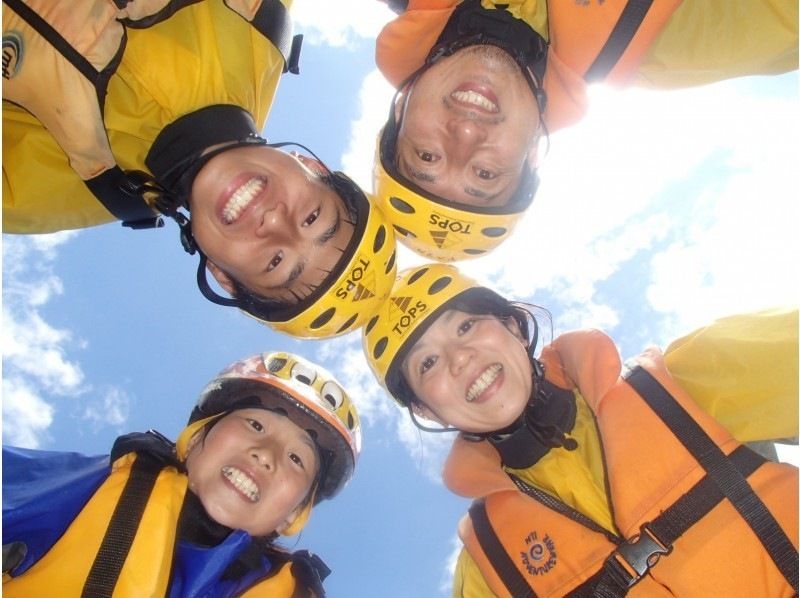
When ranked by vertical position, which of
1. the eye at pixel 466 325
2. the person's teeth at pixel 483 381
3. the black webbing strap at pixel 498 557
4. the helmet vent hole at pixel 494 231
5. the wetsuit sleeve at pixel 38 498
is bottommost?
the wetsuit sleeve at pixel 38 498

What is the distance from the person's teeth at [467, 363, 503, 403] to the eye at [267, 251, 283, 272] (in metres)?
1.90

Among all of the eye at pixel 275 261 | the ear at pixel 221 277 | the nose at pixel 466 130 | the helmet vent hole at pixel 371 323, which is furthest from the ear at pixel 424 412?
the nose at pixel 466 130

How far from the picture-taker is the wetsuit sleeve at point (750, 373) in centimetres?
392

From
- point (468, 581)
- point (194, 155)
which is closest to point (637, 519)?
point (468, 581)

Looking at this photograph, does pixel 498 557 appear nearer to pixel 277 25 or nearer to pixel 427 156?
pixel 427 156

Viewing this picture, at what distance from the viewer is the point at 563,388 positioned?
5.32 m

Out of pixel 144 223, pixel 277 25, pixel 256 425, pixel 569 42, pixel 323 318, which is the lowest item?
pixel 256 425

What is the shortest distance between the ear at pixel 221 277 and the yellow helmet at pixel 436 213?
1547mm

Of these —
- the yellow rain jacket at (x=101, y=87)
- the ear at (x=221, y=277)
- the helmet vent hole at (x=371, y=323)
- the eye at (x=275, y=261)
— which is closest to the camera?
the yellow rain jacket at (x=101, y=87)

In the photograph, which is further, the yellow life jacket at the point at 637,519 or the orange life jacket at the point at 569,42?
the orange life jacket at the point at 569,42

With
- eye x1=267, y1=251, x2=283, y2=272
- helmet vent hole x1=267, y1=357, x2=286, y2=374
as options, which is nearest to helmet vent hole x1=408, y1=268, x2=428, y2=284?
eye x1=267, y1=251, x2=283, y2=272

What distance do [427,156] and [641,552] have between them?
3539 millimetres

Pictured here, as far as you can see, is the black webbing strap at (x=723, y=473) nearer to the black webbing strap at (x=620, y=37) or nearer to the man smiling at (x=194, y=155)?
the man smiling at (x=194, y=155)

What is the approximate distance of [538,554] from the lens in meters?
4.58
